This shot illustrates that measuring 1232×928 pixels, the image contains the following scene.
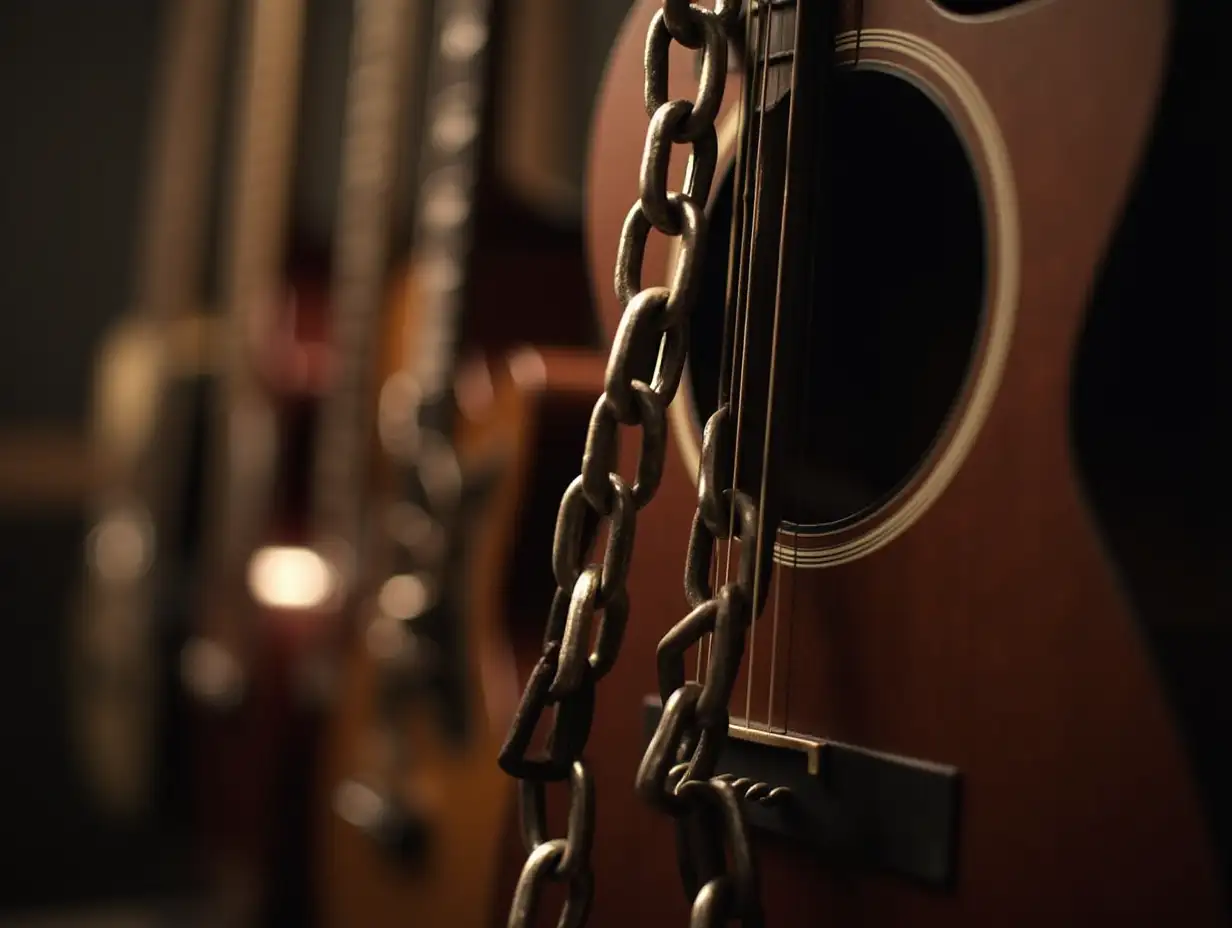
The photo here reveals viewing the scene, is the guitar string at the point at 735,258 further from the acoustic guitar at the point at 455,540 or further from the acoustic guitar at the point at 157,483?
the acoustic guitar at the point at 157,483

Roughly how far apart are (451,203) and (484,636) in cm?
36

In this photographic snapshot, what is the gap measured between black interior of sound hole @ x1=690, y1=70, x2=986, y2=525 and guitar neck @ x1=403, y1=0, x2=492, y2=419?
427mm

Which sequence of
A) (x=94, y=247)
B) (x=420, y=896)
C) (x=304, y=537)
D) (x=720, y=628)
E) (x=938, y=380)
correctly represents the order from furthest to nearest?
(x=94, y=247)
(x=304, y=537)
(x=420, y=896)
(x=938, y=380)
(x=720, y=628)

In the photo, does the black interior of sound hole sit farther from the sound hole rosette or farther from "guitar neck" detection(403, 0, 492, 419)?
"guitar neck" detection(403, 0, 492, 419)

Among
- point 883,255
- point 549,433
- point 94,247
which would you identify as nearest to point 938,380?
point 883,255

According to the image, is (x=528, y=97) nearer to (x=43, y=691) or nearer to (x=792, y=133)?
(x=792, y=133)

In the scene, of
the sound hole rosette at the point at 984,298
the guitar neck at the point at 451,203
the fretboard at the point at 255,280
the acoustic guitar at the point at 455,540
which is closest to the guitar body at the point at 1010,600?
the sound hole rosette at the point at 984,298

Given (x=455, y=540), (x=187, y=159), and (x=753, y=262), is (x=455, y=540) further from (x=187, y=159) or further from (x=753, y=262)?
(x=187, y=159)

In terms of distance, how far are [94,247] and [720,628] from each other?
1.87 m

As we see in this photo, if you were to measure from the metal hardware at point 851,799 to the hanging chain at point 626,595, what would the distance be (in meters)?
0.02

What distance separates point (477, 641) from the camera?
0.89 m

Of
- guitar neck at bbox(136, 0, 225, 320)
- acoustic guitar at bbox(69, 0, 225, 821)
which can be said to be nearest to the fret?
acoustic guitar at bbox(69, 0, 225, 821)

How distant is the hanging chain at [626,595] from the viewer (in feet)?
1.46

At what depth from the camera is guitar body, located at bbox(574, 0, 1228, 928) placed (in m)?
0.44
